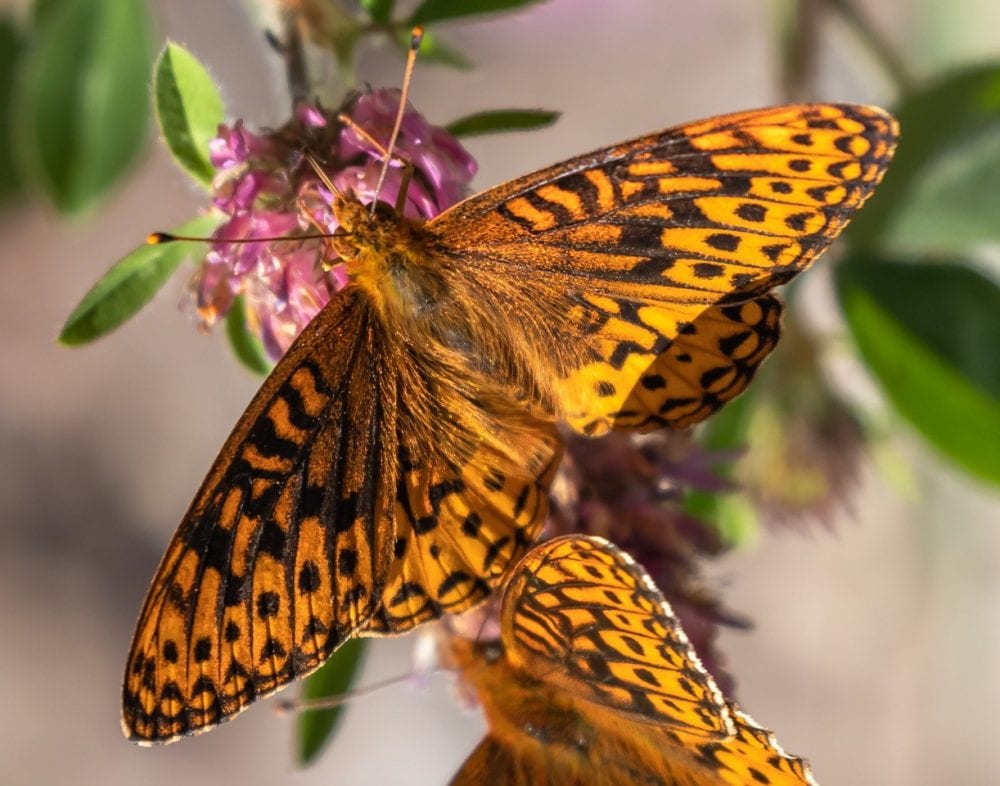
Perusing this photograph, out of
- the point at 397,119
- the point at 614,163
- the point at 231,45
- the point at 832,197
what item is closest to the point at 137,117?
the point at 397,119

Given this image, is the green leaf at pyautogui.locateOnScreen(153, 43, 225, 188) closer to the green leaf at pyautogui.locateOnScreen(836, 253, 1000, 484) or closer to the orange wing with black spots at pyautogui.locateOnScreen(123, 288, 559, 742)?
the orange wing with black spots at pyautogui.locateOnScreen(123, 288, 559, 742)

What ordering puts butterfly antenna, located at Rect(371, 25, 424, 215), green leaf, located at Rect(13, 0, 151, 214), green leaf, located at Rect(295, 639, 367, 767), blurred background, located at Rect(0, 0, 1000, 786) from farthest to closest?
blurred background, located at Rect(0, 0, 1000, 786)
green leaf, located at Rect(13, 0, 151, 214)
green leaf, located at Rect(295, 639, 367, 767)
butterfly antenna, located at Rect(371, 25, 424, 215)

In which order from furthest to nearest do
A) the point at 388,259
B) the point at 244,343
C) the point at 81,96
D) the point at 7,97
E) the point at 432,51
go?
the point at 7,97, the point at 81,96, the point at 432,51, the point at 244,343, the point at 388,259

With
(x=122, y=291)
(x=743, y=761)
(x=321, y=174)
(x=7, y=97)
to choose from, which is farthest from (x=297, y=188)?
(x=7, y=97)

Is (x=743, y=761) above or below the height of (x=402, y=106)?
below

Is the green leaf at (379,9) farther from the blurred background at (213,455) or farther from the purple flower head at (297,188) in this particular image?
the blurred background at (213,455)

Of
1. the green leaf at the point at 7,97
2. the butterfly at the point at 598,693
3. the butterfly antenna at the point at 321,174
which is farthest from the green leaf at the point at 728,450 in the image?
the green leaf at the point at 7,97

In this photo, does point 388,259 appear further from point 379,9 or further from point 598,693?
point 598,693

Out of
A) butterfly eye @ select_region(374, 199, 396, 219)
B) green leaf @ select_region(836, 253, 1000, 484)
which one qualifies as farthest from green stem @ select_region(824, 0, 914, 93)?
butterfly eye @ select_region(374, 199, 396, 219)
